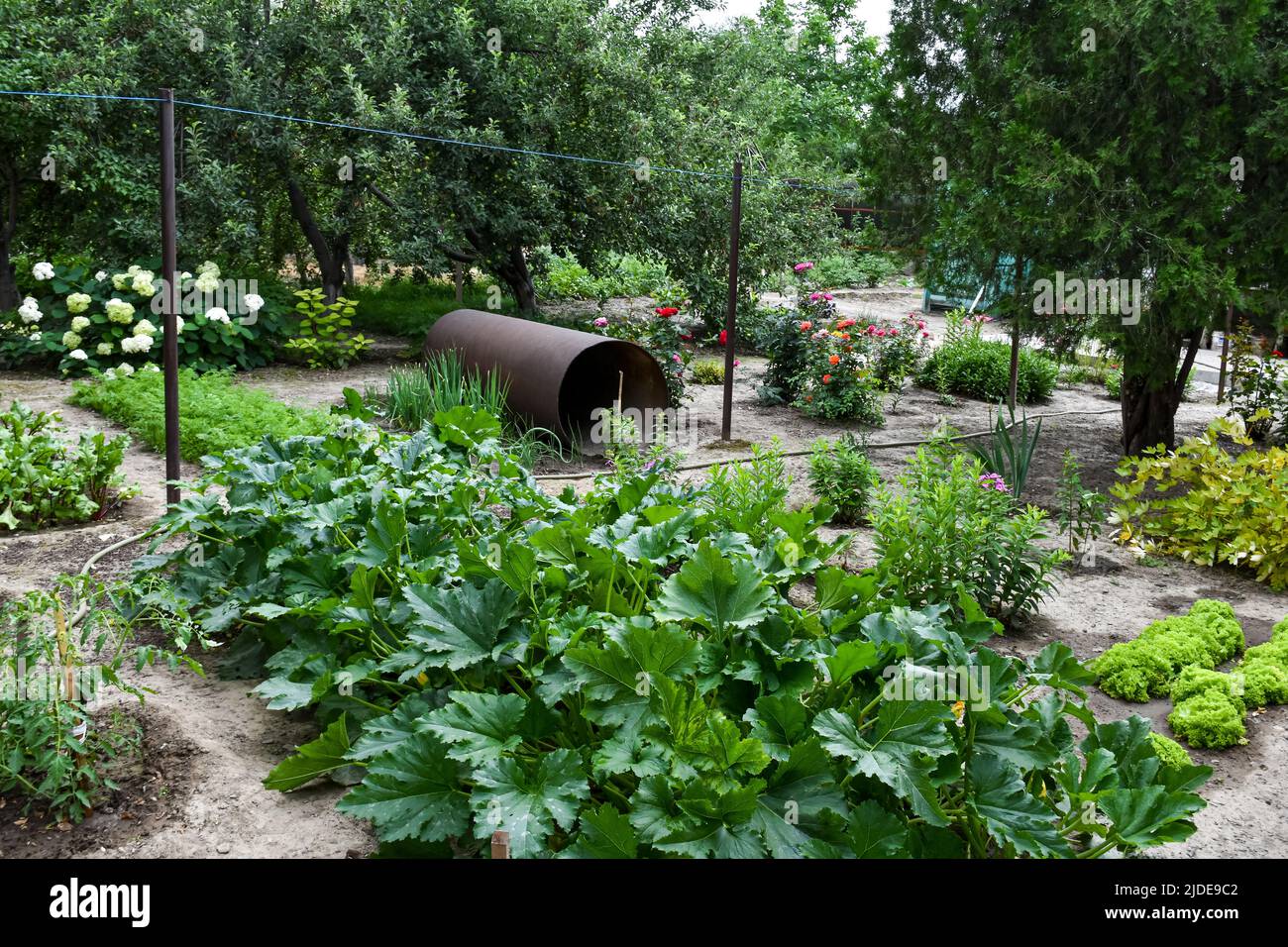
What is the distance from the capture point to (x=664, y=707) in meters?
2.70

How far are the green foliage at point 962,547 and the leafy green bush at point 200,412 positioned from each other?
11.6 ft

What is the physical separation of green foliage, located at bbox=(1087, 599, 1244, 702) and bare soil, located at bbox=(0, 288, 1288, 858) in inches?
3.1

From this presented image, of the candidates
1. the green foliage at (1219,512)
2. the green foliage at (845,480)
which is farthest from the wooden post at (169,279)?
the green foliage at (1219,512)

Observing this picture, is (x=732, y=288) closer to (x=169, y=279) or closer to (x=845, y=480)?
(x=845, y=480)

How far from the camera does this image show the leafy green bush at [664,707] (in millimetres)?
2541

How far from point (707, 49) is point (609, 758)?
12162 millimetres

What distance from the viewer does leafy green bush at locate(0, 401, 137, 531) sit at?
226 inches

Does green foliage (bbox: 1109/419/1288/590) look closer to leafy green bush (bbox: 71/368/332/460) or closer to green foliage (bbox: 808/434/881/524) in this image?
green foliage (bbox: 808/434/881/524)

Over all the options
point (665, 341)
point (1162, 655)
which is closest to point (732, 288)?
point (665, 341)

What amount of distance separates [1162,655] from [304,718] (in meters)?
3.34

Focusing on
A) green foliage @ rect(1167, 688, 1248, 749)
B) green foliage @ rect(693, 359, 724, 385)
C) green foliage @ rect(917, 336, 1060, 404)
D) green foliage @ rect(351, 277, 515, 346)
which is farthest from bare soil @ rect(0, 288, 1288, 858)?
green foliage @ rect(351, 277, 515, 346)

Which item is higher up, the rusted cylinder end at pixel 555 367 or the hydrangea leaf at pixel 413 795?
the rusted cylinder end at pixel 555 367

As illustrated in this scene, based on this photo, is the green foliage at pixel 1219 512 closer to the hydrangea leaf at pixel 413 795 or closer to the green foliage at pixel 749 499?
the green foliage at pixel 749 499
